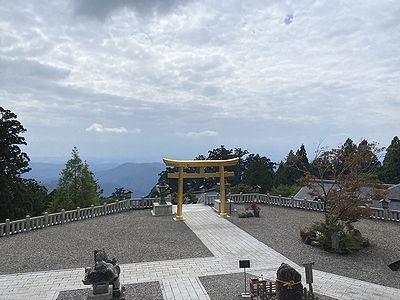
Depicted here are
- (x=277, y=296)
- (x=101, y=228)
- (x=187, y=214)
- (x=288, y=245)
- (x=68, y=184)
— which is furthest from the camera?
(x=68, y=184)

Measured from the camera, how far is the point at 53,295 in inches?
345

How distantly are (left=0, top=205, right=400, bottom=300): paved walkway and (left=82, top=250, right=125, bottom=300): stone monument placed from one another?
5.43 feet

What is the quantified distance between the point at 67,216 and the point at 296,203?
14528 mm

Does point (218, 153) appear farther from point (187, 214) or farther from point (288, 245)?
point (288, 245)

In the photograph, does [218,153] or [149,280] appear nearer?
[149,280]

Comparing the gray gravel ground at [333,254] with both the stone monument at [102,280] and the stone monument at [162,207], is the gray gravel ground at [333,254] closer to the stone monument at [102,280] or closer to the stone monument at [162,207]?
the stone monument at [162,207]

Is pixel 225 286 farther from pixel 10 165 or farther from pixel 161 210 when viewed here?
pixel 10 165

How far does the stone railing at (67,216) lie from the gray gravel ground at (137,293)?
8.49m

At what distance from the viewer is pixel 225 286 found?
9.27m

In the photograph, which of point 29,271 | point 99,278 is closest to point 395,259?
point 99,278

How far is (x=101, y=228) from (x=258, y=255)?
8.51m

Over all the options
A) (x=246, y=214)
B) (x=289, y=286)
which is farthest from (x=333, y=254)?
(x=246, y=214)

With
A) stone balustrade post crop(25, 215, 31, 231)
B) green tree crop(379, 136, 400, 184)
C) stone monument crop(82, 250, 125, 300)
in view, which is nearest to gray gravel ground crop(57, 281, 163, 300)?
stone monument crop(82, 250, 125, 300)

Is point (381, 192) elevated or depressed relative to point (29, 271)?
elevated
